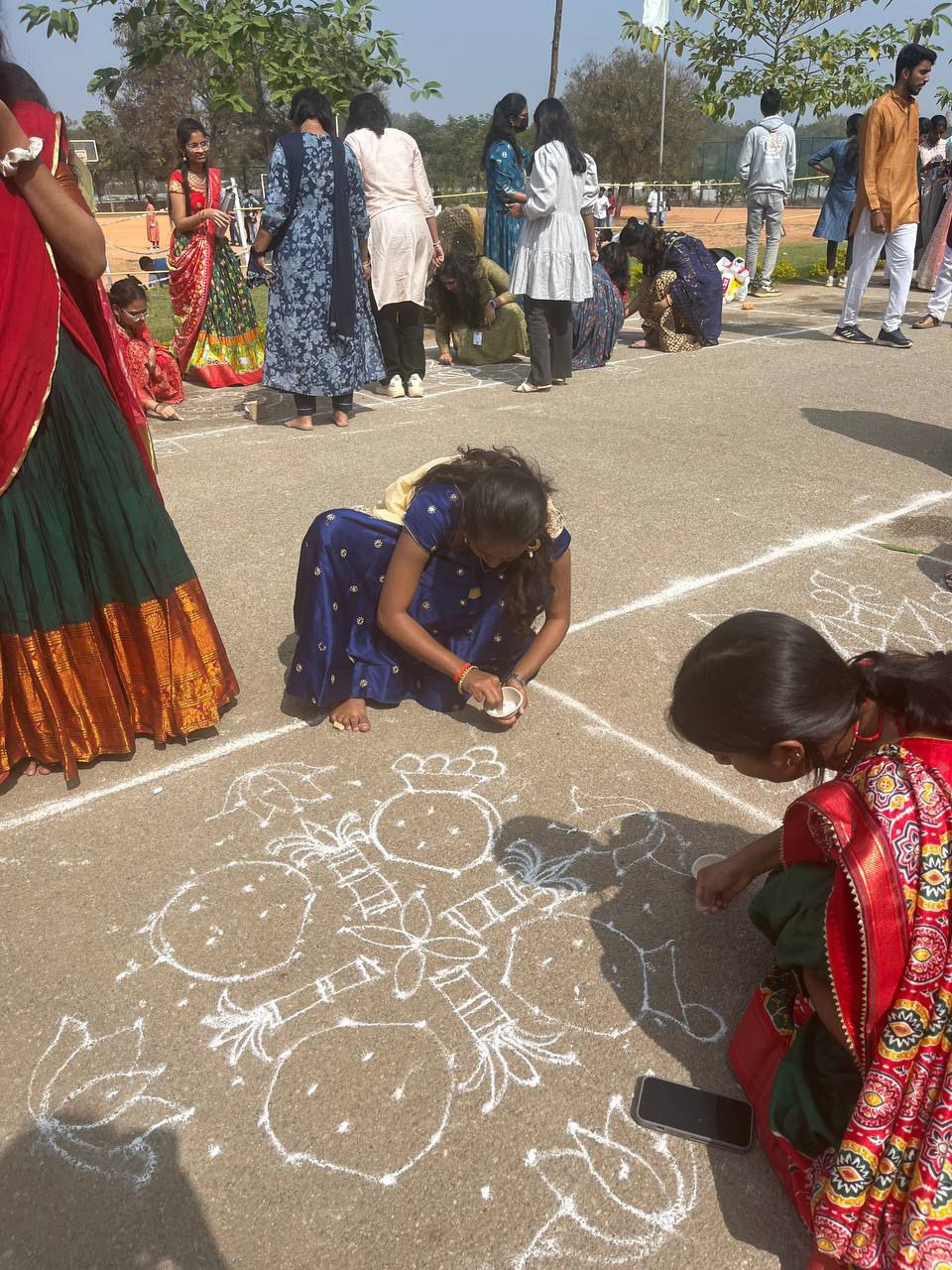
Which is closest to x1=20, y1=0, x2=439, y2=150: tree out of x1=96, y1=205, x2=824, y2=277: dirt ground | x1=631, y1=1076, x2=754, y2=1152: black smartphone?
x1=96, y1=205, x2=824, y2=277: dirt ground

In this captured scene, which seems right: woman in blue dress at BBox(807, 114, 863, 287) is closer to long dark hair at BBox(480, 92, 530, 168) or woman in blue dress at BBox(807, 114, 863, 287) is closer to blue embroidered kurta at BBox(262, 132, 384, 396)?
long dark hair at BBox(480, 92, 530, 168)

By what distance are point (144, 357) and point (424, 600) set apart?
14.5 feet

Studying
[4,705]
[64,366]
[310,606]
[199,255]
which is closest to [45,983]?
[4,705]

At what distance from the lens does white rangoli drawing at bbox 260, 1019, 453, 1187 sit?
1.52 m

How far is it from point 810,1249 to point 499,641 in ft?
5.58

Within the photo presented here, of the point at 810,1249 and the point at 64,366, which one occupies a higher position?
the point at 64,366

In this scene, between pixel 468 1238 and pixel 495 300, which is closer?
pixel 468 1238

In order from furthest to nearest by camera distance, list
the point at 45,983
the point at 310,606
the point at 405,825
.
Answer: the point at 310,606 → the point at 405,825 → the point at 45,983

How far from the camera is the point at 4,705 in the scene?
7.67ft

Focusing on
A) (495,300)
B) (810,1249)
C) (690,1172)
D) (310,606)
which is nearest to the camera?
(810,1249)

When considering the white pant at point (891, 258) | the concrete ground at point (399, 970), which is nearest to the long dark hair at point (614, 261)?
the white pant at point (891, 258)

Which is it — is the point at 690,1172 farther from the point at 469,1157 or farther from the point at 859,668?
the point at 859,668

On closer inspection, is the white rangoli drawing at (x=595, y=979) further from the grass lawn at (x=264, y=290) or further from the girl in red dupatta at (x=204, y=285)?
the grass lawn at (x=264, y=290)

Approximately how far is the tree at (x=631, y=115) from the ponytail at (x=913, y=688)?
1718 inches
